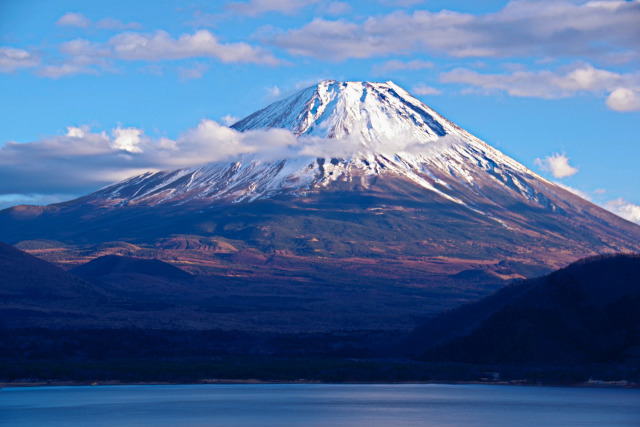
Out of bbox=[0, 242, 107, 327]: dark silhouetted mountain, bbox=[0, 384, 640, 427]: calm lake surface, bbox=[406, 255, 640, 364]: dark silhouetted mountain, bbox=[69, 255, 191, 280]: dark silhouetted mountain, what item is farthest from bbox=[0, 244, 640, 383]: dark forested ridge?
bbox=[69, 255, 191, 280]: dark silhouetted mountain

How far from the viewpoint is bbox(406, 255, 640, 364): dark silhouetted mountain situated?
3199 inches

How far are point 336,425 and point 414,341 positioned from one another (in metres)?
39.1

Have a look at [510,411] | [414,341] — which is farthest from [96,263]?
[510,411]

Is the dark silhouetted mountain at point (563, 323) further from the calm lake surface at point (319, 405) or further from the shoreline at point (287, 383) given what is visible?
the calm lake surface at point (319, 405)

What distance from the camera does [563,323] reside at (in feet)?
271

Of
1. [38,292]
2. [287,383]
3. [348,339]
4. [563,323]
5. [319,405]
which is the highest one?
[38,292]

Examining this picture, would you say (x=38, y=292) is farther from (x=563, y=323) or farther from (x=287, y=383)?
(x=563, y=323)

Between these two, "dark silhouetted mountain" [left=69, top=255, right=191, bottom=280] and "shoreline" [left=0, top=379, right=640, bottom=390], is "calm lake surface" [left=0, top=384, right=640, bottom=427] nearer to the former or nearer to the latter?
"shoreline" [left=0, top=379, right=640, bottom=390]

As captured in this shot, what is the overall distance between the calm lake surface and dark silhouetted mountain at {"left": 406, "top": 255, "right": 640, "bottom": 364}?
5.79m

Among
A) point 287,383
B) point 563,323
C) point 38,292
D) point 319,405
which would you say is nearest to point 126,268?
point 38,292

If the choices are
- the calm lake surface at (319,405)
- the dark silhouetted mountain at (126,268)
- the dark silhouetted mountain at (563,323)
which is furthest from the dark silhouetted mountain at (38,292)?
the dark silhouetted mountain at (563,323)

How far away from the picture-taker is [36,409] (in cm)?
6619

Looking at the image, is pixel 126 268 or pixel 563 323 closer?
pixel 563 323

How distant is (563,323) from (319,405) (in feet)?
79.3
